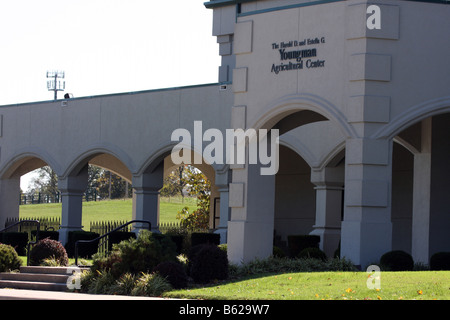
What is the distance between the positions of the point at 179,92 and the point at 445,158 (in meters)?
11.0

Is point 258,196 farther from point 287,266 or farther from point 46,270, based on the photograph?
point 46,270

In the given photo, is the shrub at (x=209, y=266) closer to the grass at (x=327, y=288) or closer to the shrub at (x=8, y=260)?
the grass at (x=327, y=288)

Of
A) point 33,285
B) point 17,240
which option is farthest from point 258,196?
point 17,240

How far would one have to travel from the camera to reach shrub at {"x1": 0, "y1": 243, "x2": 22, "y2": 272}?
20859 mm

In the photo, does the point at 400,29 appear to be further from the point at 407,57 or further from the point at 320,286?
the point at 320,286

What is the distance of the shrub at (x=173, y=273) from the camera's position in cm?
1692

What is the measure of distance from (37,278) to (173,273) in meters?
4.54

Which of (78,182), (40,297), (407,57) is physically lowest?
(40,297)

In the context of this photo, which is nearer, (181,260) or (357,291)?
(357,291)

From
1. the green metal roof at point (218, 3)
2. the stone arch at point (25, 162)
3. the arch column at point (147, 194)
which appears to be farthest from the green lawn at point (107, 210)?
the arch column at point (147, 194)

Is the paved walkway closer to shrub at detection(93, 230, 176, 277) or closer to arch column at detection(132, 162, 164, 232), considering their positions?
shrub at detection(93, 230, 176, 277)

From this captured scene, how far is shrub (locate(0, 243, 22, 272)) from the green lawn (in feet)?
149

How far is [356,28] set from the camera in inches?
727
